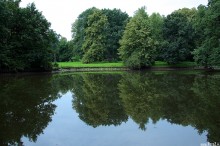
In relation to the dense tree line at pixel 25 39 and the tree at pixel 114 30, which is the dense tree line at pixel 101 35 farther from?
the dense tree line at pixel 25 39

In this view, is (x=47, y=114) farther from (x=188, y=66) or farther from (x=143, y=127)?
(x=188, y=66)

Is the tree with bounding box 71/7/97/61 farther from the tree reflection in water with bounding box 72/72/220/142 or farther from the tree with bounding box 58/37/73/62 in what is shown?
the tree reflection in water with bounding box 72/72/220/142

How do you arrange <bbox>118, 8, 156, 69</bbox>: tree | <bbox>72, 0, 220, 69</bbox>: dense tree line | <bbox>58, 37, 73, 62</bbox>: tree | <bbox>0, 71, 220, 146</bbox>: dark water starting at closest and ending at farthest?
<bbox>0, 71, 220, 146</bbox>: dark water < <bbox>72, 0, 220, 69</bbox>: dense tree line < <bbox>118, 8, 156, 69</bbox>: tree < <bbox>58, 37, 73, 62</bbox>: tree

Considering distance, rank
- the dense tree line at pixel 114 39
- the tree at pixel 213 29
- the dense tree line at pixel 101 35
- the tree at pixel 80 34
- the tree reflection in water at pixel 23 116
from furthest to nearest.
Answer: the tree at pixel 80 34 < the dense tree line at pixel 101 35 < the dense tree line at pixel 114 39 < the tree at pixel 213 29 < the tree reflection in water at pixel 23 116

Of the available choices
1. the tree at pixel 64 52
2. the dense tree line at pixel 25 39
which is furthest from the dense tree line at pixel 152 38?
the dense tree line at pixel 25 39

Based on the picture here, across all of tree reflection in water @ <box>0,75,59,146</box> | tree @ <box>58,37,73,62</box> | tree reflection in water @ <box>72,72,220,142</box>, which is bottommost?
tree reflection in water @ <box>72,72,220,142</box>

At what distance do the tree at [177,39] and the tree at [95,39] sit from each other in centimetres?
1542

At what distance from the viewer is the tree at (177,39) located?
60.3 metres

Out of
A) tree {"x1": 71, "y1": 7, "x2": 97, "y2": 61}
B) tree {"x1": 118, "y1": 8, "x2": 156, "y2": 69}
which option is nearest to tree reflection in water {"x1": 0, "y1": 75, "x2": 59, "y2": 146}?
tree {"x1": 118, "y1": 8, "x2": 156, "y2": 69}

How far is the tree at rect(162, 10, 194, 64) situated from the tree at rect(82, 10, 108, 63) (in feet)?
50.6

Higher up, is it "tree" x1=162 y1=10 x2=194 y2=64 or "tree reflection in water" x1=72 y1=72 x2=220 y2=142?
"tree" x1=162 y1=10 x2=194 y2=64

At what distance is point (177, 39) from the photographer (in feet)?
202

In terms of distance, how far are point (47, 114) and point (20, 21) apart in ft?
122

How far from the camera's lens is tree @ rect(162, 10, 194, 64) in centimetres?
6028
